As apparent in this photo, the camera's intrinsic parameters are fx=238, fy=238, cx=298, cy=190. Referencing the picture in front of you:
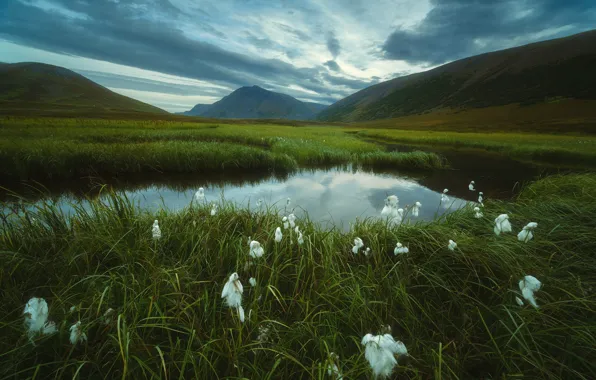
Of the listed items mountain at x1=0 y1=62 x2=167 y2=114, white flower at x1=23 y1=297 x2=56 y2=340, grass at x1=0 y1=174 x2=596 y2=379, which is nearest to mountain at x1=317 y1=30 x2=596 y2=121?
grass at x1=0 y1=174 x2=596 y2=379

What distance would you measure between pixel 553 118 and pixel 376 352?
306 ft

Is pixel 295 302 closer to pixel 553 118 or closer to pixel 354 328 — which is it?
pixel 354 328

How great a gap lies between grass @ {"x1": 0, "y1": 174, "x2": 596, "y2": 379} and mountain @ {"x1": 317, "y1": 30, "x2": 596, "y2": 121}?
122444mm

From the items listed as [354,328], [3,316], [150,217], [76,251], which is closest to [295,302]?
[354,328]

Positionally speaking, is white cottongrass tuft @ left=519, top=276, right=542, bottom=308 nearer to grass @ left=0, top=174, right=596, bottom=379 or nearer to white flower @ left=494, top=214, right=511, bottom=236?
grass @ left=0, top=174, right=596, bottom=379

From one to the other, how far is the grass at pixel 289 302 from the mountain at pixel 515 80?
122 m

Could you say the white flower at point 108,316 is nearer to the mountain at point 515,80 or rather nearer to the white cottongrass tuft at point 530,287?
the white cottongrass tuft at point 530,287

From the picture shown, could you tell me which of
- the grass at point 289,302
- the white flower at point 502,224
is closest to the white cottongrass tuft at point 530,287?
the grass at point 289,302

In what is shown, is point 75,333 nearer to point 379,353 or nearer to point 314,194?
point 379,353

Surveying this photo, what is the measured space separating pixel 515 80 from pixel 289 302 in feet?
577

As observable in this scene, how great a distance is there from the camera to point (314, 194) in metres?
8.91

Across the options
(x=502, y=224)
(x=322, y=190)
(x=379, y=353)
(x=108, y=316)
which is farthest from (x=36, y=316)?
(x=322, y=190)

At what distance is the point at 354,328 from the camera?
2.41 metres

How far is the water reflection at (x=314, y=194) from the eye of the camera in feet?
23.7
